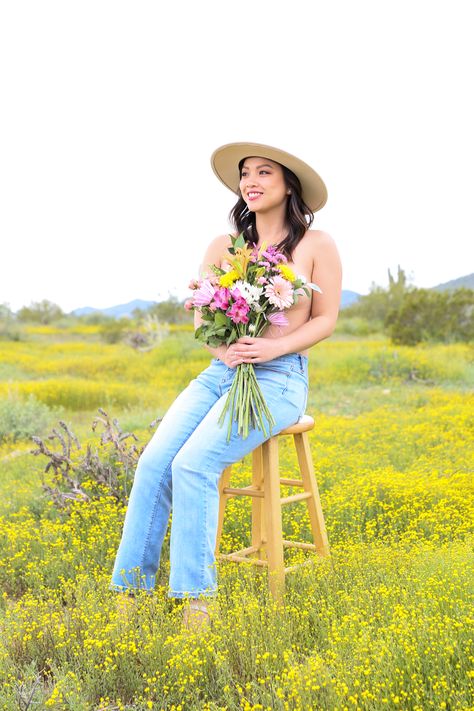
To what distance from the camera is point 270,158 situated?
3.83 metres

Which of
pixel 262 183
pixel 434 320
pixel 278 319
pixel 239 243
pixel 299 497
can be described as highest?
pixel 434 320

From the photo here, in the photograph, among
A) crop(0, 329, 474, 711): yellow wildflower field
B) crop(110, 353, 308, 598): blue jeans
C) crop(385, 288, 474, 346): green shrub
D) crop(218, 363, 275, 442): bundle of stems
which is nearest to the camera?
crop(0, 329, 474, 711): yellow wildflower field

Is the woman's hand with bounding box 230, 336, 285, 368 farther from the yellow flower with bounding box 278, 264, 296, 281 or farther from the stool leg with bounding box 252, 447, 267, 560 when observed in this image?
the stool leg with bounding box 252, 447, 267, 560

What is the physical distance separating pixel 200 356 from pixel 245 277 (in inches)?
434

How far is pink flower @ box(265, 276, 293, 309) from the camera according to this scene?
11.3 ft

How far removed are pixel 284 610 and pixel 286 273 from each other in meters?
1.41

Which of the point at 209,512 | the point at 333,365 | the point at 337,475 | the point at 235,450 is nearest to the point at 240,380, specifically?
the point at 235,450

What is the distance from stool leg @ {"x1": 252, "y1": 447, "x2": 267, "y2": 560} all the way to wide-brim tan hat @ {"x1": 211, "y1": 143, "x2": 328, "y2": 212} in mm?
1314


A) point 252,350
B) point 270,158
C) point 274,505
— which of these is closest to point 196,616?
point 274,505

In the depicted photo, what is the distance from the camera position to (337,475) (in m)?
5.67

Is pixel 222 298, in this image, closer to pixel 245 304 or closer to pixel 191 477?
pixel 245 304

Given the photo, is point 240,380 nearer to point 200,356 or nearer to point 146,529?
point 146,529

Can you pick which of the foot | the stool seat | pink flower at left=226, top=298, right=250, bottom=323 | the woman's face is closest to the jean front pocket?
the stool seat

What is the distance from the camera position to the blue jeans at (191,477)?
11.0ft
